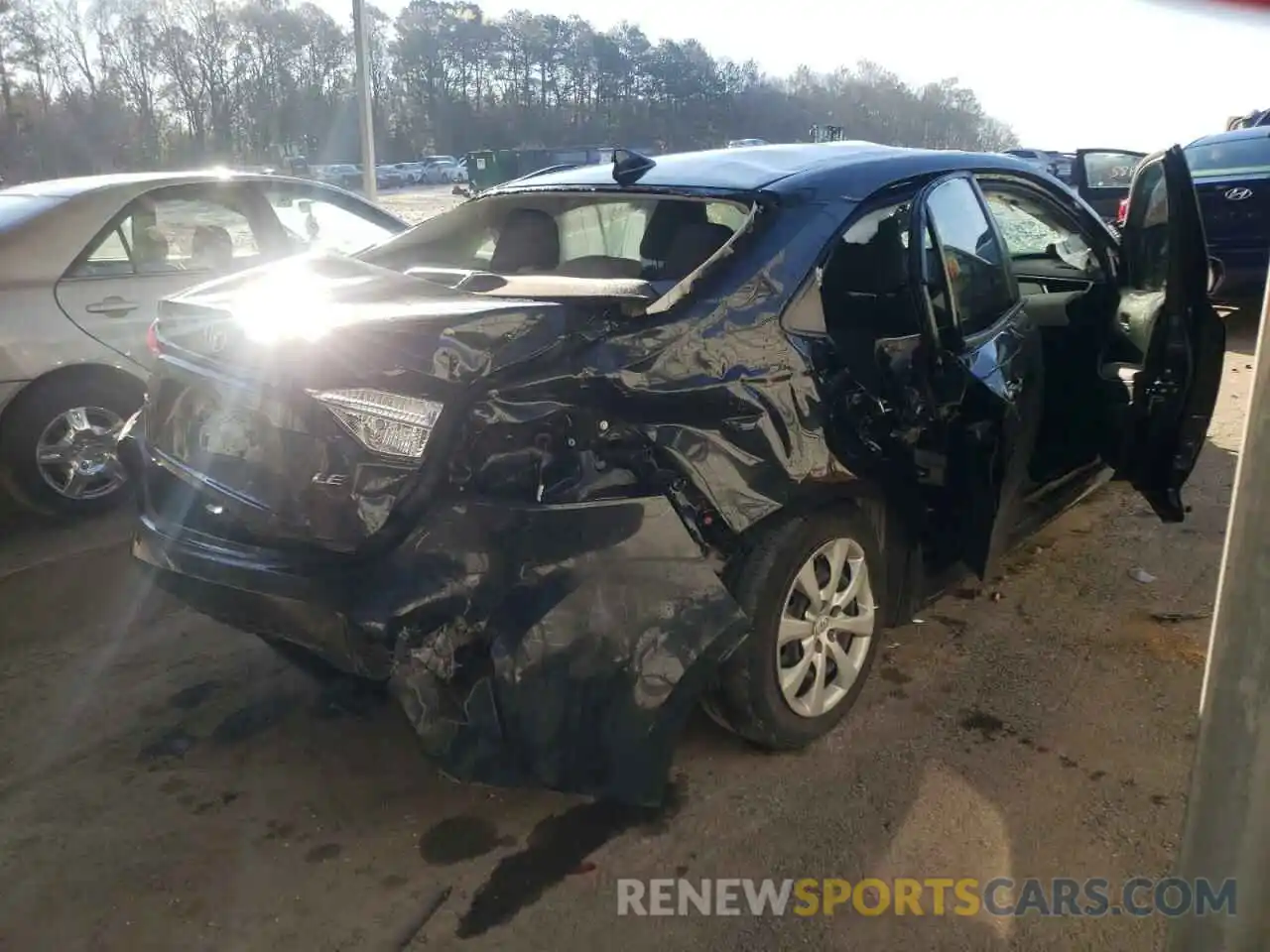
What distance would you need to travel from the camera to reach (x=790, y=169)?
3.14 metres

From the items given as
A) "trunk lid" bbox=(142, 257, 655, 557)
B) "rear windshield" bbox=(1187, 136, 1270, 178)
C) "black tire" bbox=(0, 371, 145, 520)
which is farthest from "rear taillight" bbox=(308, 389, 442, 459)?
"rear windshield" bbox=(1187, 136, 1270, 178)

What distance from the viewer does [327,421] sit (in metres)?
2.43

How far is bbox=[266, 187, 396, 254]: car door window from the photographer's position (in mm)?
5789

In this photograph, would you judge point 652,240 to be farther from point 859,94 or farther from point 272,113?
point 859,94

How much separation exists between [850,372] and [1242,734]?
5.36ft

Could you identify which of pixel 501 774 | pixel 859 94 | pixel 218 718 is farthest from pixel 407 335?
pixel 859 94

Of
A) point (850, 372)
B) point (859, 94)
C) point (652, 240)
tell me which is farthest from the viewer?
point (859, 94)

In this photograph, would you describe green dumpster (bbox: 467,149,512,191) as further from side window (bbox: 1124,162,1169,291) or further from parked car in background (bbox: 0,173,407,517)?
side window (bbox: 1124,162,1169,291)

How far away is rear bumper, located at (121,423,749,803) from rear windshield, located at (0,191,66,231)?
336 cm

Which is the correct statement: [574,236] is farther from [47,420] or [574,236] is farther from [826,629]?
[47,420]

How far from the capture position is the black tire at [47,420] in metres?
4.72

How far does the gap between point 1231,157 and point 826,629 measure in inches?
357

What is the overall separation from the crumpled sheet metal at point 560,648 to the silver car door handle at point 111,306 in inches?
135

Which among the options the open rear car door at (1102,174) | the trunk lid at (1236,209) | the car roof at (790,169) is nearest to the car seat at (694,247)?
the car roof at (790,169)
